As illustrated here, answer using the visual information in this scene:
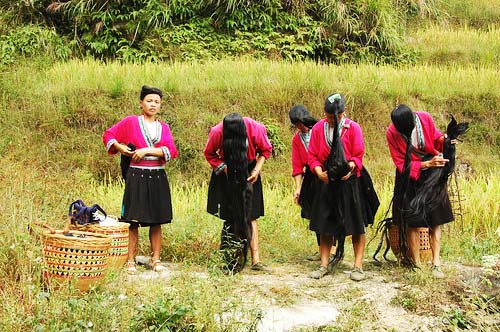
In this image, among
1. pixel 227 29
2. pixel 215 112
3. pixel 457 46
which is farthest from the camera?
pixel 457 46

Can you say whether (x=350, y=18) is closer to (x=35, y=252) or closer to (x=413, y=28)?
(x=413, y=28)

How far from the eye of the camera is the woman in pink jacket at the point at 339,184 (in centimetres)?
657

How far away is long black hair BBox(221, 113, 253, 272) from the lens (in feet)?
21.6

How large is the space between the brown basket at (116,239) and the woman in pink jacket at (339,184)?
5.38ft

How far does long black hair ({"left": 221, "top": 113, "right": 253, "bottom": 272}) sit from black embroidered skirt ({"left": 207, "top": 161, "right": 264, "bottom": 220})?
0.44ft

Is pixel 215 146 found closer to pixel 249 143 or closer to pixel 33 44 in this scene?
pixel 249 143

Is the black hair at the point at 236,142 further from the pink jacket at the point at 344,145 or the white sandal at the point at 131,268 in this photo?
the white sandal at the point at 131,268

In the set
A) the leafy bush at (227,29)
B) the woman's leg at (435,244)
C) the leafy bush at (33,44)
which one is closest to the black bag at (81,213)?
the woman's leg at (435,244)

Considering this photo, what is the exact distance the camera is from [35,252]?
5.32 metres

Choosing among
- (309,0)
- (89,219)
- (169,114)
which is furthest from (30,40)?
(89,219)

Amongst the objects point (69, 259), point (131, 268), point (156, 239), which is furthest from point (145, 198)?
point (69, 259)

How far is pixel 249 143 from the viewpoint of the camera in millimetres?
Result: 6750

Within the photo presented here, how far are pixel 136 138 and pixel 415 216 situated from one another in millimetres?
2488

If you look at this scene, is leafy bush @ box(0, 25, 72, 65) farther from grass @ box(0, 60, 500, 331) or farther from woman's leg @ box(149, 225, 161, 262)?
woman's leg @ box(149, 225, 161, 262)
